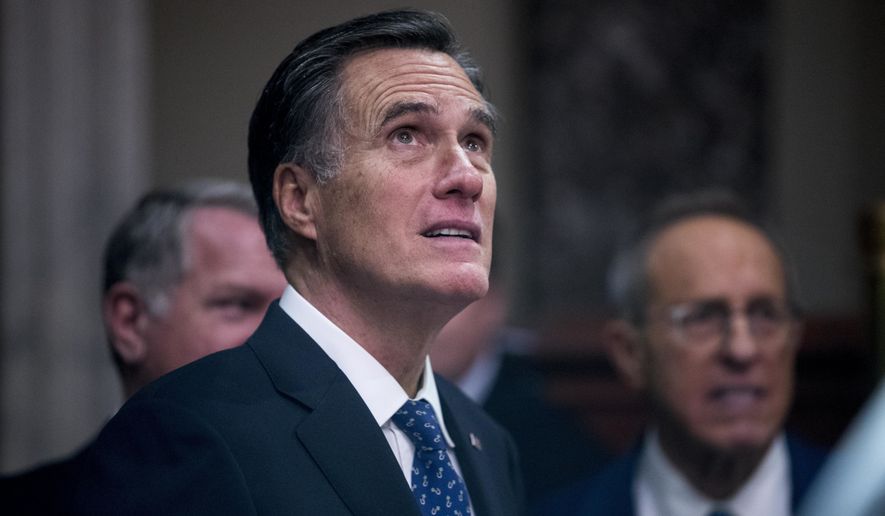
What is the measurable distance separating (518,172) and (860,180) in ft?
6.18

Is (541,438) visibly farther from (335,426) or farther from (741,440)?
(335,426)

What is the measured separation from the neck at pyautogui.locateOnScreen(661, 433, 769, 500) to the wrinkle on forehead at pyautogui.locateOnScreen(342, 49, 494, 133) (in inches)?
53.8

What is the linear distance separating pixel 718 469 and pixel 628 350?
0.43m

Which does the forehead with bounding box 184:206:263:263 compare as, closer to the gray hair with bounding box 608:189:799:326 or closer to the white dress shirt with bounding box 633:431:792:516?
the gray hair with bounding box 608:189:799:326

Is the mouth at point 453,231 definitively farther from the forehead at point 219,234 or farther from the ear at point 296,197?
the forehead at point 219,234

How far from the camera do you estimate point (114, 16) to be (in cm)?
434

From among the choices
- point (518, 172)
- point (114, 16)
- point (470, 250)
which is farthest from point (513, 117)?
point (470, 250)

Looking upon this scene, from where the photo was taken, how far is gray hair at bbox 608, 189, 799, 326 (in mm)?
3113

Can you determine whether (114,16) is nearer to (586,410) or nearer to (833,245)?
(586,410)

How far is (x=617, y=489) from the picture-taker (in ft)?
9.70

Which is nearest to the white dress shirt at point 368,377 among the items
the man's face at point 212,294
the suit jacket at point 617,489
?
the man's face at point 212,294

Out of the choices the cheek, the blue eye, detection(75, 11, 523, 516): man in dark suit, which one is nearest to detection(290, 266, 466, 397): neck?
detection(75, 11, 523, 516): man in dark suit

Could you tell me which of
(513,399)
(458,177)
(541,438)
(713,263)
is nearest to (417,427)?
(458,177)

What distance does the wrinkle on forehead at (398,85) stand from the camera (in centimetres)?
179
